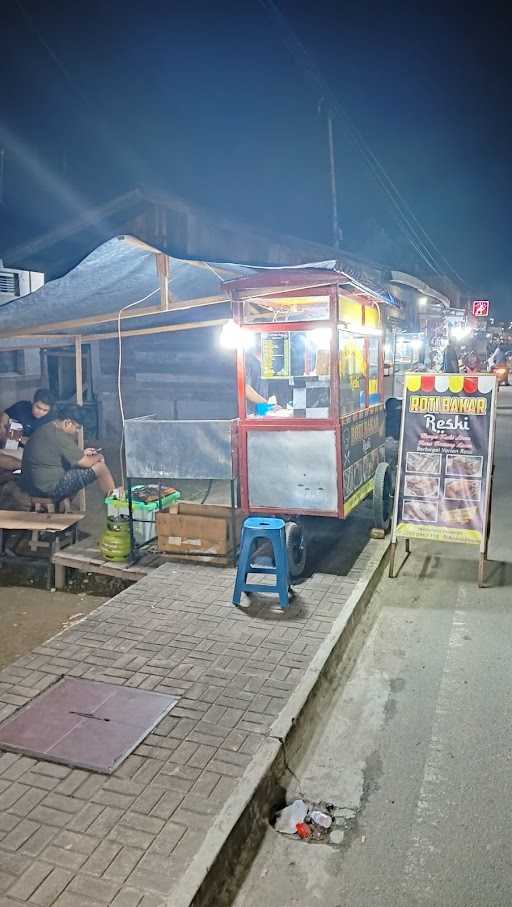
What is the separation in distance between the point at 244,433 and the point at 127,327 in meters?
3.51

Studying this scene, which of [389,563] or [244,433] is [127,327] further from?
[389,563]

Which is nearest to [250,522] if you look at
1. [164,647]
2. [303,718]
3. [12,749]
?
[164,647]

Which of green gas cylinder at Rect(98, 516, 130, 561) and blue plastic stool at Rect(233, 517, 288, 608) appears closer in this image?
blue plastic stool at Rect(233, 517, 288, 608)

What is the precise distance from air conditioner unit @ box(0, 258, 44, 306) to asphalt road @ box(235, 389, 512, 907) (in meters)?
10.8

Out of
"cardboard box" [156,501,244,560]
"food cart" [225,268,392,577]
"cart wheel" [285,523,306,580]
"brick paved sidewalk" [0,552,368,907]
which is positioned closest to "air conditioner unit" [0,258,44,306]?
"food cart" [225,268,392,577]

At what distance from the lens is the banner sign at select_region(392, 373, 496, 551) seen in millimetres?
6637

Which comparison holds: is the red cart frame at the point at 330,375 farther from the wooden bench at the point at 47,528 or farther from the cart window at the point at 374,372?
the wooden bench at the point at 47,528

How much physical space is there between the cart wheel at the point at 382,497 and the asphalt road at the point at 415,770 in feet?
5.81

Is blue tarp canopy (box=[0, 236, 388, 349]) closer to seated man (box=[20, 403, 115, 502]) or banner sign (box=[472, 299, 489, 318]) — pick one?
seated man (box=[20, 403, 115, 502])

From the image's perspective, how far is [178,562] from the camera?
23.7 feet

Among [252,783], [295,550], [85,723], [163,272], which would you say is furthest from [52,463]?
[252,783]

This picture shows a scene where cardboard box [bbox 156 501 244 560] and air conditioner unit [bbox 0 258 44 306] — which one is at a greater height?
air conditioner unit [bbox 0 258 44 306]

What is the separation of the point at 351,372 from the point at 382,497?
5.56 ft

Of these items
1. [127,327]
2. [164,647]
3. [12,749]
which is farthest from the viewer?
[127,327]
